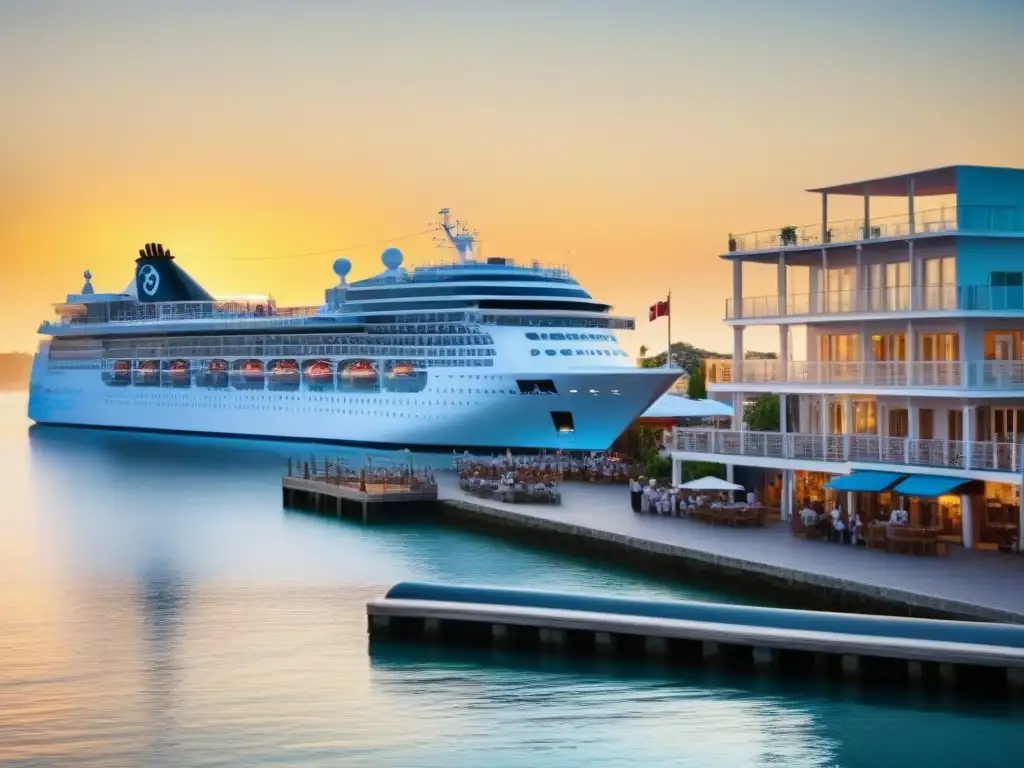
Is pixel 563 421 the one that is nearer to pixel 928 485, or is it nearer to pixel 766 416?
pixel 766 416

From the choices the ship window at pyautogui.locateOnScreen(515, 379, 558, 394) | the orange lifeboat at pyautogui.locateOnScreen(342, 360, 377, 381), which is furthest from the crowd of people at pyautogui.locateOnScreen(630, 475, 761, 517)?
the orange lifeboat at pyautogui.locateOnScreen(342, 360, 377, 381)

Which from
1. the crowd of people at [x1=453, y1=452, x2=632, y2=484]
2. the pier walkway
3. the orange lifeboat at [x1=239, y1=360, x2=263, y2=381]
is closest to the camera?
the pier walkway

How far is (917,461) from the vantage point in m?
35.9

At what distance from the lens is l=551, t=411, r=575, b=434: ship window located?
7706 cm

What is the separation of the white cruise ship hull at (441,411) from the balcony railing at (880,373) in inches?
1223

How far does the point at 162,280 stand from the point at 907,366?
294 ft

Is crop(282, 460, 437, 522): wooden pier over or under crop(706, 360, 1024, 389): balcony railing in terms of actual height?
under

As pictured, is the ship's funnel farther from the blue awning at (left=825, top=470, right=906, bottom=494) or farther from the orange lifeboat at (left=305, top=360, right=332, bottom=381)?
the blue awning at (left=825, top=470, right=906, bottom=494)

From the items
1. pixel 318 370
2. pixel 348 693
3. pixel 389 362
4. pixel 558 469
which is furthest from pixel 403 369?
pixel 348 693

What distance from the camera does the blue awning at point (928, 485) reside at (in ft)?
112

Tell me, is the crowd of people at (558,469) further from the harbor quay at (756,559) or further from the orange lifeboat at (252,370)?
the orange lifeboat at (252,370)

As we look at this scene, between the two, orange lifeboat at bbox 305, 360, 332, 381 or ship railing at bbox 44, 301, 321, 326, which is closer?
orange lifeboat at bbox 305, 360, 332, 381

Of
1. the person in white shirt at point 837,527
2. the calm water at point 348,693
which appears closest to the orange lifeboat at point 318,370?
the calm water at point 348,693

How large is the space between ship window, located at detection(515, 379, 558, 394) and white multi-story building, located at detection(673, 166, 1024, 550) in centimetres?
3421
